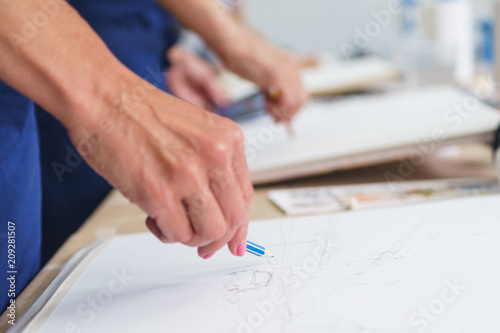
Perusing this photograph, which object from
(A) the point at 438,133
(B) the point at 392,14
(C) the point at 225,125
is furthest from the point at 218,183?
(B) the point at 392,14

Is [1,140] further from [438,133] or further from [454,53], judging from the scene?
[454,53]

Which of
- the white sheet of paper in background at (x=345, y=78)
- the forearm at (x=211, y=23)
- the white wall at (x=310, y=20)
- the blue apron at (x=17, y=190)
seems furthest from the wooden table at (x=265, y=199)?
the white wall at (x=310, y=20)

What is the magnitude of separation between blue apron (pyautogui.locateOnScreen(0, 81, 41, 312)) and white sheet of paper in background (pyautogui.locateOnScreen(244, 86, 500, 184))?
0.28m

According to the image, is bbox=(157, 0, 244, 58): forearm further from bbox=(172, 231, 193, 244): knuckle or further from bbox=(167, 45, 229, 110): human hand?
bbox=(172, 231, 193, 244): knuckle

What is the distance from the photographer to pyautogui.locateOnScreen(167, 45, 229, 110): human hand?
3.72ft

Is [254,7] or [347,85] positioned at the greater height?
[347,85]

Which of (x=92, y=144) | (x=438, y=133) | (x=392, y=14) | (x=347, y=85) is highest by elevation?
(x=92, y=144)

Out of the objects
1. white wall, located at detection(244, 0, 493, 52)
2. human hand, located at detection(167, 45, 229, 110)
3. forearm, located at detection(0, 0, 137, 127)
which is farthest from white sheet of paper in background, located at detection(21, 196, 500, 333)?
white wall, located at detection(244, 0, 493, 52)

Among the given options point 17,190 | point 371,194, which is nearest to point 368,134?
point 371,194

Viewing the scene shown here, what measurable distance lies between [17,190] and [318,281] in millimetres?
281

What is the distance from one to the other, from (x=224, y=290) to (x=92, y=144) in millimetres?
149

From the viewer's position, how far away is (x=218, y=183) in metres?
0.34

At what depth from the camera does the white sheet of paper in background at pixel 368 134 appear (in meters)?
0.64

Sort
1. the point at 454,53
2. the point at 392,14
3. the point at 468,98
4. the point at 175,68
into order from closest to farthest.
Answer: the point at 468,98 → the point at 454,53 → the point at 175,68 → the point at 392,14
